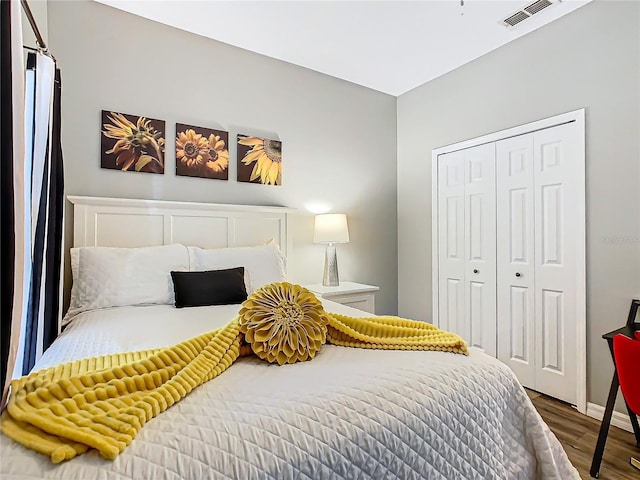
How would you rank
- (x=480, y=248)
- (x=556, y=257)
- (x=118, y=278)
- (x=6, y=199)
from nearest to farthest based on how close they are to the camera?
(x=6, y=199), (x=118, y=278), (x=556, y=257), (x=480, y=248)

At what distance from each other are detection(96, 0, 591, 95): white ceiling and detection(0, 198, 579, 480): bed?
7.24 feet

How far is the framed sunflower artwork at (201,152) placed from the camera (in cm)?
274

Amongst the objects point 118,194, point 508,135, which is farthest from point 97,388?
point 508,135

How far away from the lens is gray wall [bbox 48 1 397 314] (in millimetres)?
2402

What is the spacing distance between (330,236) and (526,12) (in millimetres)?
2160

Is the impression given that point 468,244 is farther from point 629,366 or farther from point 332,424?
point 332,424

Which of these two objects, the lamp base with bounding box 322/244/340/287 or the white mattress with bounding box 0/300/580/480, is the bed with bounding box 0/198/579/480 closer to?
the white mattress with bounding box 0/300/580/480

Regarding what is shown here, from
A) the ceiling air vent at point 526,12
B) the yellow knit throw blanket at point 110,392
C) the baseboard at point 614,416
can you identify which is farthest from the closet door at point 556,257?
the yellow knit throw blanket at point 110,392

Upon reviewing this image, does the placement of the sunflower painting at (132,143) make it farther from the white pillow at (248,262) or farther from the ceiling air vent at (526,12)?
the ceiling air vent at (526,12)

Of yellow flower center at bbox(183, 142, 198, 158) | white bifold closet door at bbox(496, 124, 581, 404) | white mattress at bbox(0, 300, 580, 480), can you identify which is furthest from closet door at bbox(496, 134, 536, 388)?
yellow flower center at bbox(183, 142, 198, 158)

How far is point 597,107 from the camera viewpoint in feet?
7.70

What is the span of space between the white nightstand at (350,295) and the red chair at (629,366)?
1.76 metres

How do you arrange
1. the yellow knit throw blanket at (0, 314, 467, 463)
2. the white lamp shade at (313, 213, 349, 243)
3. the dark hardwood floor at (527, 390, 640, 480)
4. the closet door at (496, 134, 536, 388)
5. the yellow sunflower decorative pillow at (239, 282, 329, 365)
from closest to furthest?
the yellow knit throw blanket at (0, 314, 467, 463) < the yellow sunflower decorative pillow at (239, 282, 329, 365) < the dark hardwood floor at (527, 390, 640, 480) < the closet door at (496, 134, 536, 388) < the white lamp shade at (313, 213, 349, 243)

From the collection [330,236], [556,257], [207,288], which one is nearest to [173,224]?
[207,288]
